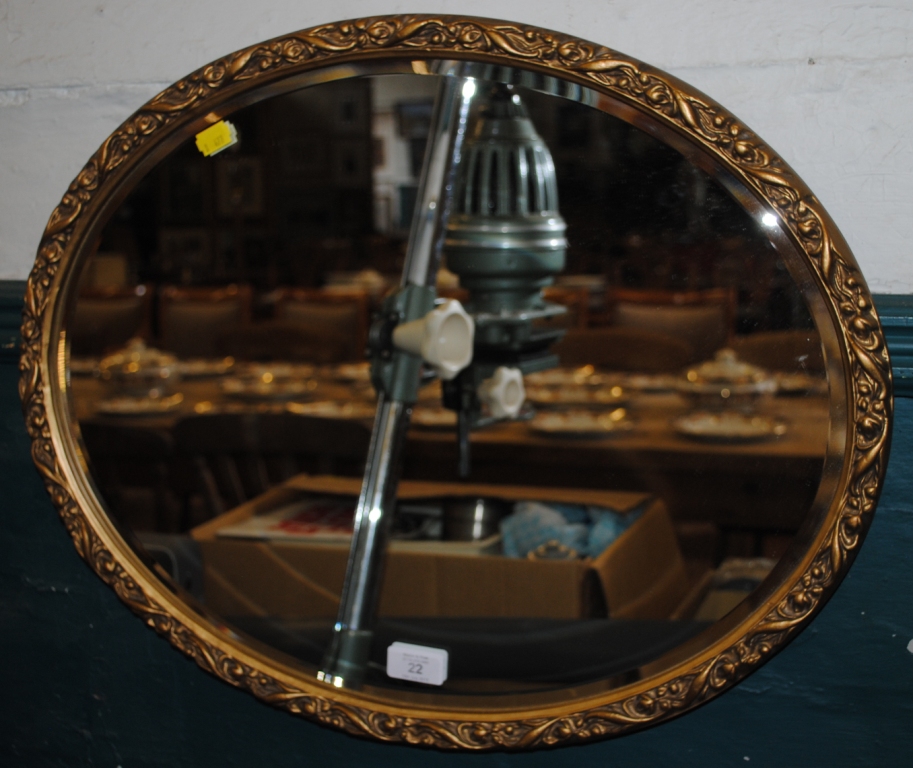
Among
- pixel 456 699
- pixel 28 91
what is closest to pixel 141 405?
pixel 28 91

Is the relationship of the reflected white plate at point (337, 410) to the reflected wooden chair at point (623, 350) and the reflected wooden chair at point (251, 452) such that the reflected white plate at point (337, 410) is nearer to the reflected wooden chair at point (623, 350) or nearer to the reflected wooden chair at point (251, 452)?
the reflected wooden chair at point (251, 452)

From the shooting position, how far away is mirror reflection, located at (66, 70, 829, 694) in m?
0.72

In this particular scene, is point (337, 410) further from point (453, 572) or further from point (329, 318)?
point (453, 572)

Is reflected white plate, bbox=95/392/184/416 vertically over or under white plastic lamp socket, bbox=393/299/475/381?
under

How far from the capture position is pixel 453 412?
2.85ft

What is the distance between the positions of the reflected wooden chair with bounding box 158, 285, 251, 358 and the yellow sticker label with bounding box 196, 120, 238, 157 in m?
0.25

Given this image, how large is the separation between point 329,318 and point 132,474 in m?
0.27

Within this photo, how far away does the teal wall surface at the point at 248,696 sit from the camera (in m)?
0.74

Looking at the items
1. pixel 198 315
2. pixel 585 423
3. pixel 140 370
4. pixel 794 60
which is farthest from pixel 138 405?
pixel 794 60

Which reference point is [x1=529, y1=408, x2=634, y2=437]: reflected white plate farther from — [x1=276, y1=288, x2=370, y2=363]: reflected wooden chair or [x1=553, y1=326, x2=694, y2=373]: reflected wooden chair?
[x1=276, y1=288, x2=370, y2=363]: reflected wooden chair

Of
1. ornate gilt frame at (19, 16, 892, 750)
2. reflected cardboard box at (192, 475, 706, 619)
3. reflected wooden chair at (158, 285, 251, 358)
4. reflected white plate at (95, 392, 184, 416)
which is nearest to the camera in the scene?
ornate gilt frame at (19, 16, 892, 750)

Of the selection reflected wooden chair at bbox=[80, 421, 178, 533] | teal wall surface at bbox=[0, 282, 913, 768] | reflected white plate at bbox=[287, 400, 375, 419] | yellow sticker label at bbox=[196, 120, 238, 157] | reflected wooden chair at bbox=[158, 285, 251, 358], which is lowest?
teal wall surface at bbox=[0, 282, 913, 768]

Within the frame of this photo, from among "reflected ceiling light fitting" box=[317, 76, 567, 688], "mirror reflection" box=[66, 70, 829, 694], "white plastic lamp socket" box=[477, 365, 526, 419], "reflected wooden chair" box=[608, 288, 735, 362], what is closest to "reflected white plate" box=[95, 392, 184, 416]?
"mirror reflection" box=[66, 70, 829, 694]

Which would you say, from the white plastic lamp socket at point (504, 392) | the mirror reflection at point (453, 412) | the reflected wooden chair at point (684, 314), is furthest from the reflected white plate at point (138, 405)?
the reflected wooden chair at point (684, 314)
